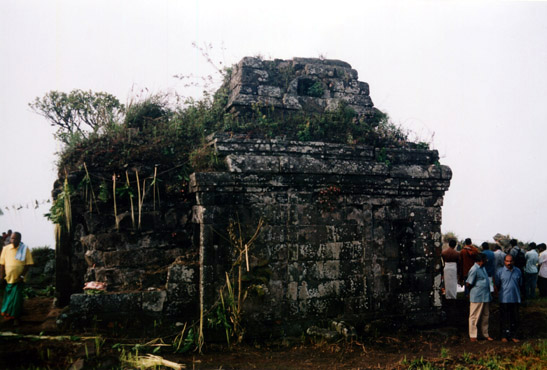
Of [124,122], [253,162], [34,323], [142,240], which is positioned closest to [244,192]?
[253,162]

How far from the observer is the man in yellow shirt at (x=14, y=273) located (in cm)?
675

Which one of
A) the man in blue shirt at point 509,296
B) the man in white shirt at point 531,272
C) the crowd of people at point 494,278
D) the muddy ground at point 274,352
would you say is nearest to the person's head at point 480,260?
the crowd of people at point 494,278

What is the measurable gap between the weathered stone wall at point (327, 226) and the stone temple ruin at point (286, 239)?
0.7 inches

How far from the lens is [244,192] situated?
6.49 metres

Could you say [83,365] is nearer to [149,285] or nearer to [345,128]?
[149,285]

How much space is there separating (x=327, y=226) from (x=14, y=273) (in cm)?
572

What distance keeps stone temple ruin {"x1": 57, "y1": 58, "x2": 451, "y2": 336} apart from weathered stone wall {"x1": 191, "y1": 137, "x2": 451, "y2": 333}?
0.06 ft

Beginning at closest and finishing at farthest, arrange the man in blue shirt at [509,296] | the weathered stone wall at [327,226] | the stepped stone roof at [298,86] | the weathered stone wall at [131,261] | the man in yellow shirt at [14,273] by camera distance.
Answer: the weathered stone wall at [131,261] < the weathered stone wall at [327,226] < the man in yellow shirt at [14,273] < the man in blue shirt at [509,296] < the stepped stone roof at [298,86]

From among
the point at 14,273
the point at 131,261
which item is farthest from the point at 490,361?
the point at 14,273

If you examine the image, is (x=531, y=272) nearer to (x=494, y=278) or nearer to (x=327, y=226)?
(x=494, y=278)

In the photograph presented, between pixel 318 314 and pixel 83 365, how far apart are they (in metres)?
3.71

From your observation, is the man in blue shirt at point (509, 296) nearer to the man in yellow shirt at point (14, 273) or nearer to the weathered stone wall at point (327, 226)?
the weathered stone wall at point (327, 226)

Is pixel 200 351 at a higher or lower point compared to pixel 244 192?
lower

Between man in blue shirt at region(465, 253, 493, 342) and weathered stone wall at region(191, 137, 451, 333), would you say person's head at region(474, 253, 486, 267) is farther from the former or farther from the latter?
weathered stone wall at region(191, 137, 451, 333)
